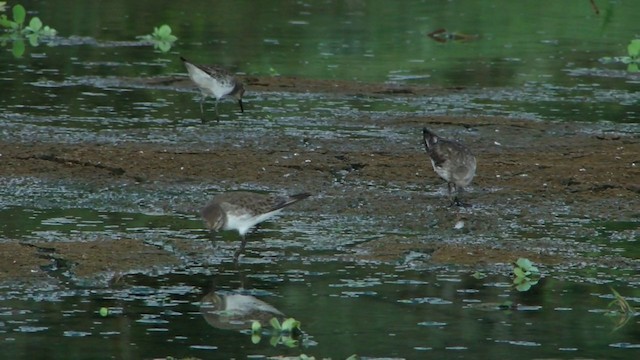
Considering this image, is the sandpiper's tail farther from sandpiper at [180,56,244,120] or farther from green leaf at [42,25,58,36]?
green leaf at [42,25,58,36]

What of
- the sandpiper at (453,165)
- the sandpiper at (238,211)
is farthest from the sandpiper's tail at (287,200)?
the sandpiper at (453,165)

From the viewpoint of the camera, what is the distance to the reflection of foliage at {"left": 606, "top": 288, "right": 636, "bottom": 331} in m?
9.48

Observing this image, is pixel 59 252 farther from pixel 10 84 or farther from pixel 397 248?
pixel 10 84

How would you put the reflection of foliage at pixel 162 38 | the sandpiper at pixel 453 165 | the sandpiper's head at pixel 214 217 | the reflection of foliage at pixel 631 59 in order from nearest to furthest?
the sandpiper's head at pixel 214 217 → the sandpiper at pixel 453 165 → the reflection of foliage at pixel 631 59 → the reflection of foliage at pixel 162 38

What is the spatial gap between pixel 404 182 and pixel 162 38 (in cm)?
1209

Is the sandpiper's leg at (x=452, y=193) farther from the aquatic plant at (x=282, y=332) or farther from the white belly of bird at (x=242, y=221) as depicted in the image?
the aquatic plant at (x=282, y=332)

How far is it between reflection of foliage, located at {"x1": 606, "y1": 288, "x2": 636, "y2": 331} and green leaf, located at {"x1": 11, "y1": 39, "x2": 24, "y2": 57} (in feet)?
49.3

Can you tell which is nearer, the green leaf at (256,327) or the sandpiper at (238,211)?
the green leaf at (256,327)

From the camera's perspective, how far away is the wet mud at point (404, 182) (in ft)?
36.2

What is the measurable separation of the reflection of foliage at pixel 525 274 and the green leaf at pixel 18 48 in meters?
14.1

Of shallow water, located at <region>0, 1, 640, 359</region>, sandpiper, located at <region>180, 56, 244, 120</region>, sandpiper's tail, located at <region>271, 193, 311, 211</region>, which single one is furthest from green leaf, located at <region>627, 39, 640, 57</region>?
sandpiper's tail, located at <region>271, 193, 311, 211</region>

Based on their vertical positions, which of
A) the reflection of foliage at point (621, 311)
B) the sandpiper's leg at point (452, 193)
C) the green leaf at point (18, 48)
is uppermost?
the green leaf at point (18, 48)

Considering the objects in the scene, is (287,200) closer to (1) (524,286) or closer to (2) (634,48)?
(1) (524,286)

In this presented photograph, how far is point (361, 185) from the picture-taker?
13.8 m
